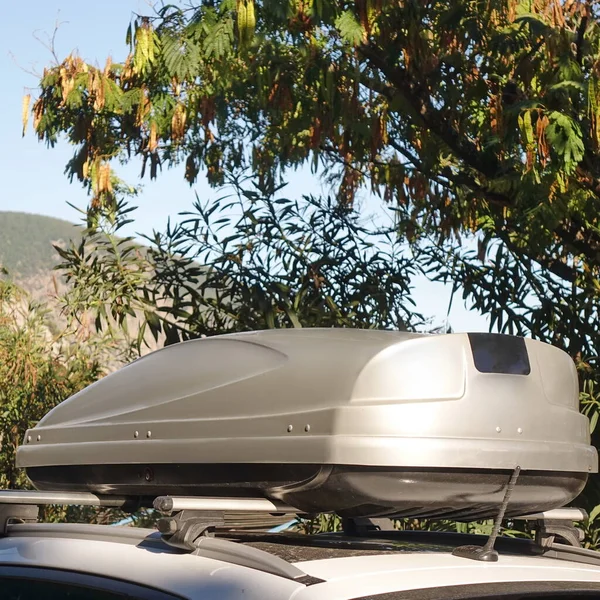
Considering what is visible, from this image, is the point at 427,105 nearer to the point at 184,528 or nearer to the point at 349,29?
the point at 349,29

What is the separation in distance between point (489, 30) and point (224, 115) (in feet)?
6.87

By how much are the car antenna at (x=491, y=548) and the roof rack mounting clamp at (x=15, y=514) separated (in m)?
1.11

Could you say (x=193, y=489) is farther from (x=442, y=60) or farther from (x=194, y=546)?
(x=442, y=60)

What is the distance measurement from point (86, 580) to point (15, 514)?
1.68ft

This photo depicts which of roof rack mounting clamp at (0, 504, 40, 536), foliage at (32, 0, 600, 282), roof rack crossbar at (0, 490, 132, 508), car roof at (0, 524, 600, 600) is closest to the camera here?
car roof at (0, 524, 600, 600)

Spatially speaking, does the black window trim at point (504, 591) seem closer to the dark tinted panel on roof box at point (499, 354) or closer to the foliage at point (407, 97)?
the dark tinted panel on roof box at point (499, 354)

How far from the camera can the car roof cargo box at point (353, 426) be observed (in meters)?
2.32

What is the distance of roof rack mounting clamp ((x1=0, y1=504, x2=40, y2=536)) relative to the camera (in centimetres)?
280

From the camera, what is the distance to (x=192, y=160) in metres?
9.72

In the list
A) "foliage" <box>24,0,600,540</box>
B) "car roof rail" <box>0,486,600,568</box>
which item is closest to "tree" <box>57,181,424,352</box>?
"foliage" <box>24,0,600,540</box>

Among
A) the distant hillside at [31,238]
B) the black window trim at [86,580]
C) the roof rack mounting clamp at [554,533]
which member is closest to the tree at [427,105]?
the roof rack mounting clamp at [554,533]

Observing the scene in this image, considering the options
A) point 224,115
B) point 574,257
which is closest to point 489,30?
point 574,257

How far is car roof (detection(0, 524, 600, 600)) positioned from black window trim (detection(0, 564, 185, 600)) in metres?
0.01

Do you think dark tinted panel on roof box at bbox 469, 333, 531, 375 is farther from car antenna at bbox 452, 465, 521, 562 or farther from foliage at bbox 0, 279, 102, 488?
foliage at bbox 0, 279, 102, 488
